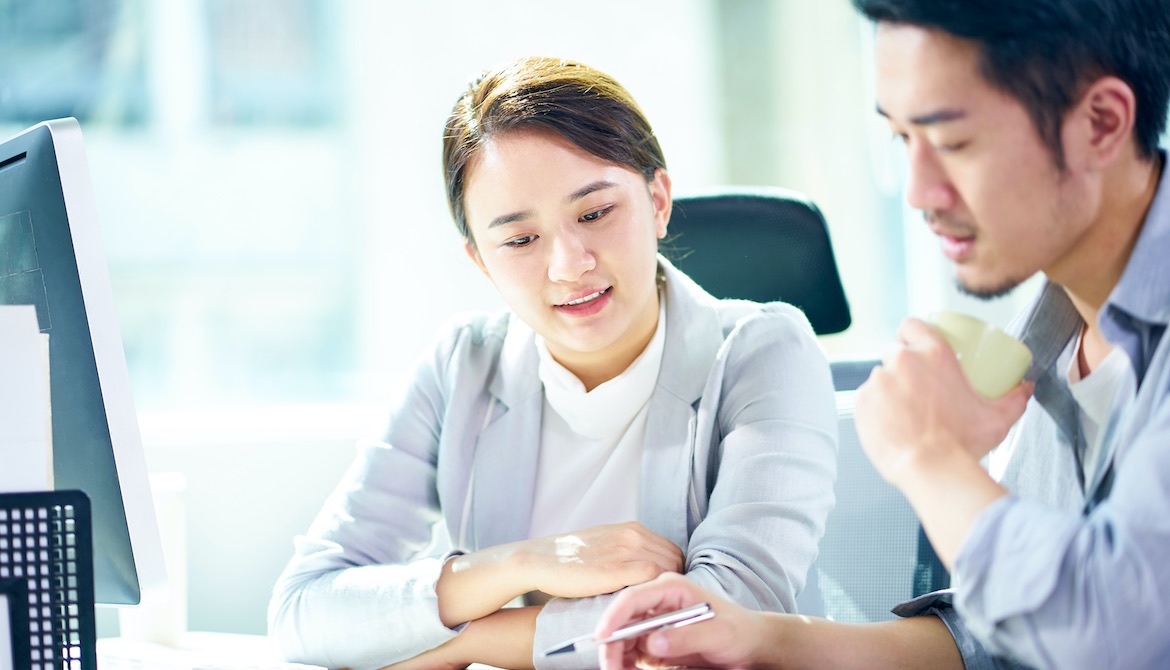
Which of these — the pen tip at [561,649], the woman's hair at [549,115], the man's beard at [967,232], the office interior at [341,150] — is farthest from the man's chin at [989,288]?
the office interior at [341,150]

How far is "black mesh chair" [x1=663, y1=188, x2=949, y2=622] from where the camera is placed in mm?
1417

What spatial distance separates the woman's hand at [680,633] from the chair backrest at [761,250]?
68cm

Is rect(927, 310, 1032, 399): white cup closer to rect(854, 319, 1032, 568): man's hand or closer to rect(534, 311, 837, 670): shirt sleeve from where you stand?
rect(854, 319, 1032, 568): man's hand

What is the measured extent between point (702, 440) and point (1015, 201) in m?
0.61

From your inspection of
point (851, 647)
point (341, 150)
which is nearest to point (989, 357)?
point (851, 647)

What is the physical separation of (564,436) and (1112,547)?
0.90 m

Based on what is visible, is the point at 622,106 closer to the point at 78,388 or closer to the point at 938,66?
the point at 938,66

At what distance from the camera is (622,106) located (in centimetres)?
146

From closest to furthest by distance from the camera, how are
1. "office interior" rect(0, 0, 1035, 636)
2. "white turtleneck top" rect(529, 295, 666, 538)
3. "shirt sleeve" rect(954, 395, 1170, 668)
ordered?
"shirt sleeve" rect(954, 395, 1170, 668) → "white turtleneck top" rect(529, 295, 666, 538) → "office interior" rect(0, 0, 1035, 636)

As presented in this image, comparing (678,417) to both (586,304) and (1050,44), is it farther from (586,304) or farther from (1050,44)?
(1050,44)

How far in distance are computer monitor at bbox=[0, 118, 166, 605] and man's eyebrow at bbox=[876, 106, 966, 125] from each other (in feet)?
2.31

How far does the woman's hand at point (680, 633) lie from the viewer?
0.98 metres

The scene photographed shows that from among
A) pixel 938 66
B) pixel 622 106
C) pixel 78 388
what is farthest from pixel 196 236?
pixel 938 66

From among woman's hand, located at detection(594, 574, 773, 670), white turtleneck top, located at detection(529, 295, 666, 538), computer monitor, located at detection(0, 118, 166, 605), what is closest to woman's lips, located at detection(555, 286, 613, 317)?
white turtleneck top, located at detection(529, 295, 666, 538)
